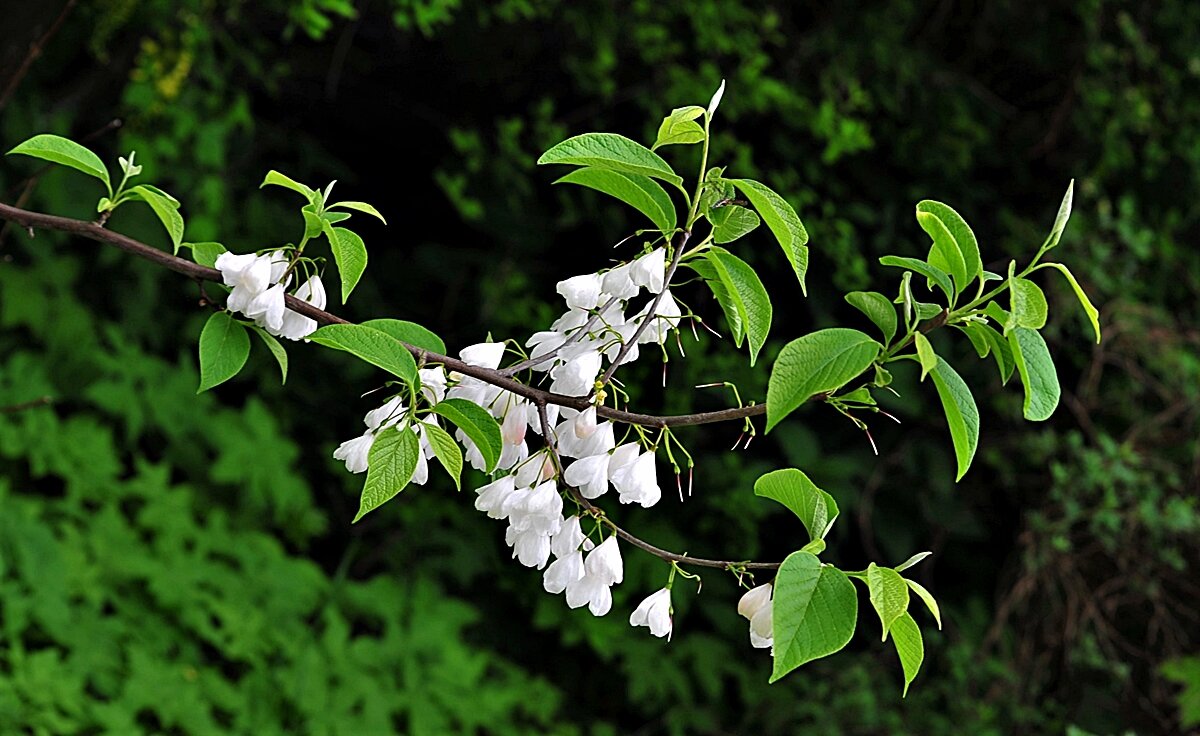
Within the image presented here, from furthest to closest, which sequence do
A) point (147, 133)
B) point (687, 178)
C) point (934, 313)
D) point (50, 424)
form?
point (687, 178), point (147, 133), point (50, 424), point (934, 313)

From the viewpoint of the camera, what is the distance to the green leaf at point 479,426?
58cm

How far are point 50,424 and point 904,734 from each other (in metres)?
1.57

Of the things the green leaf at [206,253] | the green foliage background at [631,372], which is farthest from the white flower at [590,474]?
the green foliage background at [631,372]

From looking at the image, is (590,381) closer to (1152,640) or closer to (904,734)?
(904,734)

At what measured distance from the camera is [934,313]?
1.92ft

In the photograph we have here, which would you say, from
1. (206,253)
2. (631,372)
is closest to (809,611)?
(206,253)

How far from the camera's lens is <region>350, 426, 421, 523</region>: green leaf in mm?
568

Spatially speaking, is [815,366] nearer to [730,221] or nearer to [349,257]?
[730,221]

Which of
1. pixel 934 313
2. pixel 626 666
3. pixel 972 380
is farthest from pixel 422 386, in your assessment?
pixel 972 380

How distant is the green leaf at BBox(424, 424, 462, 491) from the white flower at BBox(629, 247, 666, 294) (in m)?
0.12

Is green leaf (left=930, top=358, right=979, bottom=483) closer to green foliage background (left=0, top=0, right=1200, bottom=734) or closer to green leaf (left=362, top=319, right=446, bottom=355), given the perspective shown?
green leaf (left=362, top=319, right=446, bottom=355)

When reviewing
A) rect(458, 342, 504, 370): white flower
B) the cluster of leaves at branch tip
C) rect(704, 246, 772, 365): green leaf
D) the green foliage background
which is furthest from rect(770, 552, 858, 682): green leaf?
the green foliage background

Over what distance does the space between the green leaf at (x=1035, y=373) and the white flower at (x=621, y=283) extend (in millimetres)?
183

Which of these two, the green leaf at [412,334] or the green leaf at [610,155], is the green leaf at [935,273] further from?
the green leaf at [412,334]
